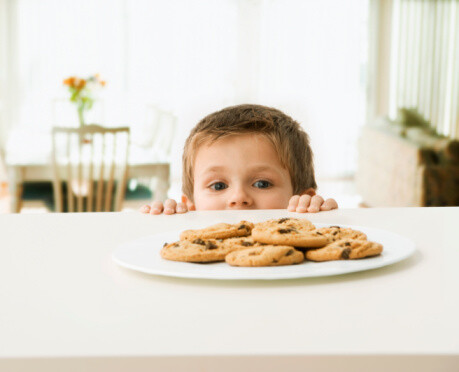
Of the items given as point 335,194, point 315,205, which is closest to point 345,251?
point 315,205

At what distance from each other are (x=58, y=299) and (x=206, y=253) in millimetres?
145

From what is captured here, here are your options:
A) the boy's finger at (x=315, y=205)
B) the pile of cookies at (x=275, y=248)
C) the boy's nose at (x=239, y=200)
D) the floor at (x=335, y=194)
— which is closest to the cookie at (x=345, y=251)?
the pile of cookies at (x=275, y=248)

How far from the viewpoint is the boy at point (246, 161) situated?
138 cm

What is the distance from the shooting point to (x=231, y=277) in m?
0.56

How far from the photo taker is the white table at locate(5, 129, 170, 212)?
352cm

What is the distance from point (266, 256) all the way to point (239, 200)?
738 mm

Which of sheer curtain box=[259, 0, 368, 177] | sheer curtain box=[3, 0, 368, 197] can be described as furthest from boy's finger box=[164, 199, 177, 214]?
sheer curtain box=[259, 0, 368, 177]

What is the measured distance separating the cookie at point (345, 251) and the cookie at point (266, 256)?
0.05ft

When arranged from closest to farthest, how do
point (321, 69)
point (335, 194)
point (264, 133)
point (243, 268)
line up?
1. point (243, 268)
2. point (264, 133)
3. point (335, 194)
4. point (321, 69)

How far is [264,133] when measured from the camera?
149 centimetres

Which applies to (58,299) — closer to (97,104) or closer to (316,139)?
(97,104)

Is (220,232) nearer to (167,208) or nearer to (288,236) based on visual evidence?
(288,236)

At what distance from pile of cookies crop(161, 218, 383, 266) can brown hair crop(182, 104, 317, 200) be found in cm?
83

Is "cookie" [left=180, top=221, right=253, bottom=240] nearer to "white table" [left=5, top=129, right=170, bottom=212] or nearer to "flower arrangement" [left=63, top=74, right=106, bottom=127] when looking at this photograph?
"white table" [left=5, top=129, right=170, bottom=212]
